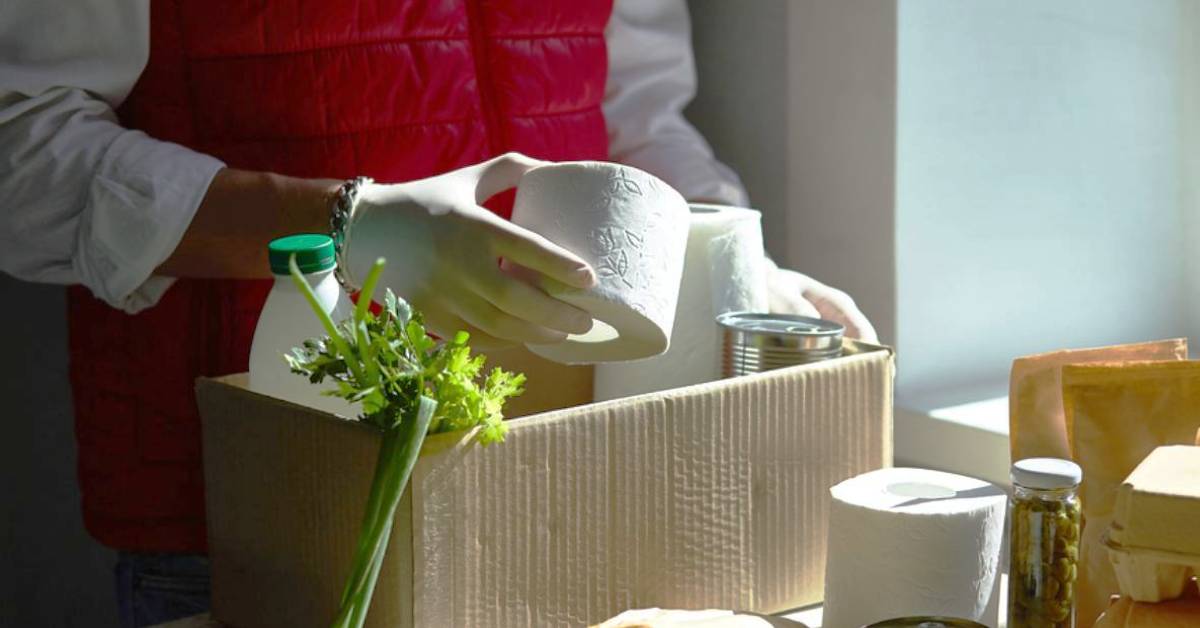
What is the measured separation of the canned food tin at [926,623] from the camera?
69cm

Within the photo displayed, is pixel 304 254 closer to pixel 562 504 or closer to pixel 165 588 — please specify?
pixel 562 504

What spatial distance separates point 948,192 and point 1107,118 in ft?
0.77

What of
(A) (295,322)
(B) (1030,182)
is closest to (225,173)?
(A) (295,322)

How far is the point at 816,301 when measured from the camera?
111 centimetres

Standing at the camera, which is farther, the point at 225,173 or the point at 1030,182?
the point at 1030,182

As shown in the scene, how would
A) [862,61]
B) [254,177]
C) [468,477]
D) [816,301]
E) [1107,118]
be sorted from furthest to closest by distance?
[1107,118] < [862,61] < [816,301] < [254,177] < [468,477]

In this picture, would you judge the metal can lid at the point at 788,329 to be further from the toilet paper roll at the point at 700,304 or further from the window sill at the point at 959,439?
the window sill at the point at 959,439

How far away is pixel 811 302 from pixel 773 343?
0.25m

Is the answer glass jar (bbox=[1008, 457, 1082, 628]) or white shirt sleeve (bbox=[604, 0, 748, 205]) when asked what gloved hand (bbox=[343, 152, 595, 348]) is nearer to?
glass jar (bbox=[1008, 457, 1082, 628])

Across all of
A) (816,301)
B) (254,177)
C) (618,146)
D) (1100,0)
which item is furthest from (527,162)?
(1100,0)

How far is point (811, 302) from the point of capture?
112cm

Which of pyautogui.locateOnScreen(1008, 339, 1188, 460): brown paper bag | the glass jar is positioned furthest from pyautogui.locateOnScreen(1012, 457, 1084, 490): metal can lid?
pyautogui.locateOnScreen(1008, 339, 1188, 460): brown paper bag

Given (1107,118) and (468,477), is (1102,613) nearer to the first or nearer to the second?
(468,477)

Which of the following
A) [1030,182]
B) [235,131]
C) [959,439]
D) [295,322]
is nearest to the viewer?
[295,322]
